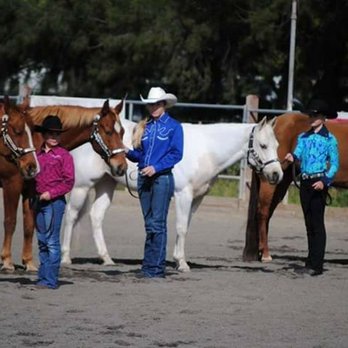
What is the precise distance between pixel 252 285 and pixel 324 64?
18382 millimetres

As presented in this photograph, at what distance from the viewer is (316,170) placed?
11.1m

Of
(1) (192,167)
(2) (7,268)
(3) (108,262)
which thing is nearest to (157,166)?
(1) (192,167)

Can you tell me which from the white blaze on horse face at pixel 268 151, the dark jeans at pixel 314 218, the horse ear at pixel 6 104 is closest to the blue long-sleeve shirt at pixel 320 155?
the dark jeans at pixel 314 218

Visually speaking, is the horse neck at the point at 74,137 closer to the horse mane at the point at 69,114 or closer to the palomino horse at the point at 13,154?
the horse mane at the point at 69,114

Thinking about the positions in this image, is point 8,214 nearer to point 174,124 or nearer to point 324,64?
point 174,124

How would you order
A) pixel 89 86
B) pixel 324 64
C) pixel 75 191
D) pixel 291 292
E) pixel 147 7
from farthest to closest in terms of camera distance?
pixel 89 86 < pixel 147 7 < pixel 324 64 < pixel 75 191 < pixel 291 292

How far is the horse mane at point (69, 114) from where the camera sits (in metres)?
10.9

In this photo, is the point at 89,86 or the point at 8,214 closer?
the point at 8,214

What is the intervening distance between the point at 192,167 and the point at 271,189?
1.74 meters

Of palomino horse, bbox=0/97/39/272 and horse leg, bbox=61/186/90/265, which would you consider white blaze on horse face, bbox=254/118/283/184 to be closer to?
horse leg, bbox=61/186/90/265

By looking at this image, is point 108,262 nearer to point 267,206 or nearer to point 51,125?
point 267,206

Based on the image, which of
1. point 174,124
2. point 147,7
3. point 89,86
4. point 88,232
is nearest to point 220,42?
point 147,7

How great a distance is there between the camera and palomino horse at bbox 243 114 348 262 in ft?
42.8

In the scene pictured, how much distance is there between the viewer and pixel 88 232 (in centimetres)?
1268
